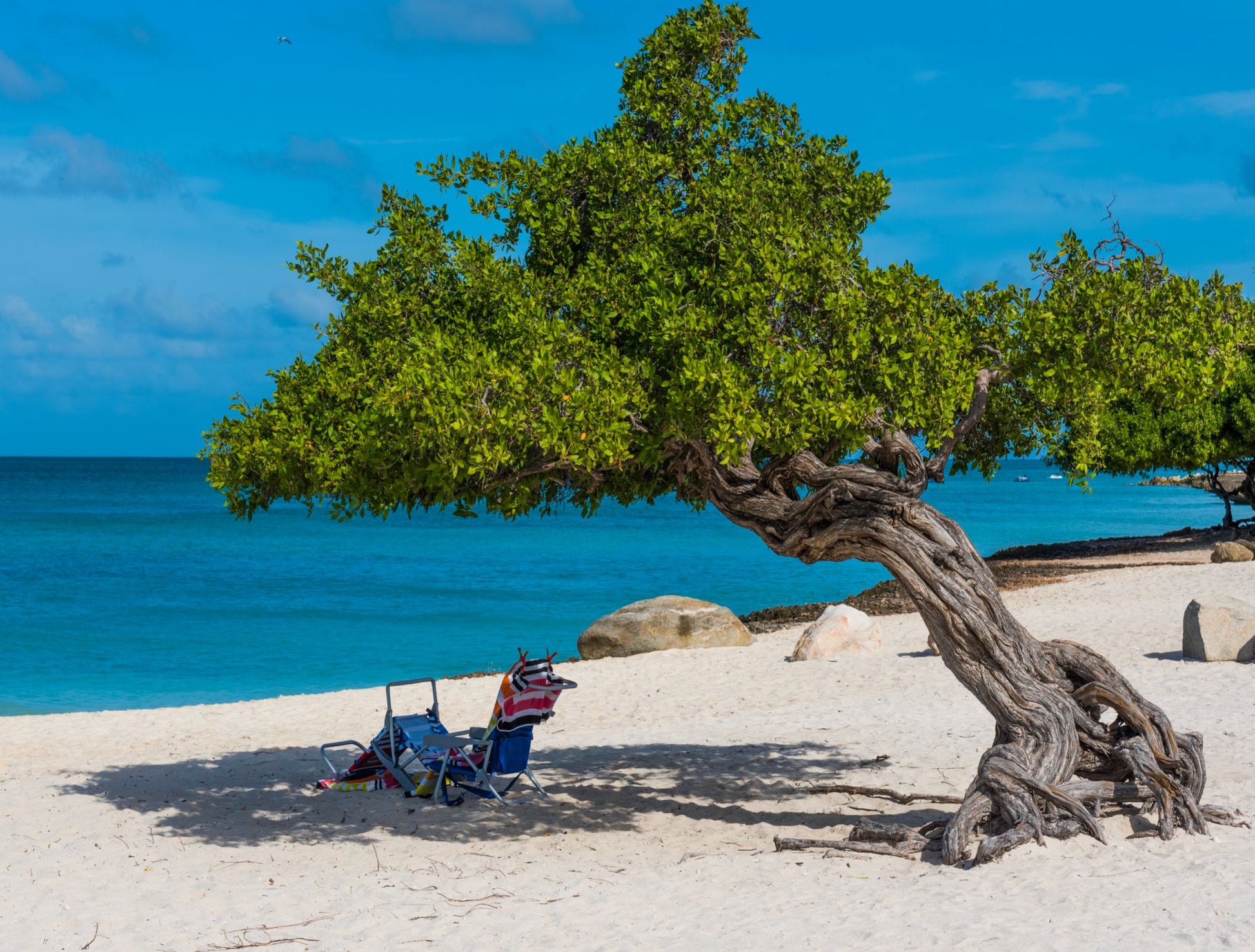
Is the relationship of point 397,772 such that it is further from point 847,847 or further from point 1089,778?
point 1089,778

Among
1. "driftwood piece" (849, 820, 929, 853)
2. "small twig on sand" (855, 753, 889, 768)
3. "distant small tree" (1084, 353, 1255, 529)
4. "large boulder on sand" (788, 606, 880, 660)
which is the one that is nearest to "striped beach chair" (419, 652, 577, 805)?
"driftwood piece" (849, 820, 929, 853)

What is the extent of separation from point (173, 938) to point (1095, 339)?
26.1 ft

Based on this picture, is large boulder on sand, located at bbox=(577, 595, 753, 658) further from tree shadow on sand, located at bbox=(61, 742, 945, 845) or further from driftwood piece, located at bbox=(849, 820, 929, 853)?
driftwood piece, located at bbox=(849, 820, 929, 853)

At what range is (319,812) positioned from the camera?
1090 cm

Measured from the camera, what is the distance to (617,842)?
31.8 feet

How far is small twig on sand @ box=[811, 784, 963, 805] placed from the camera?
33.9 feet

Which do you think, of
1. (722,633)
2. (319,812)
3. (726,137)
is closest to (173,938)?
(319,812)

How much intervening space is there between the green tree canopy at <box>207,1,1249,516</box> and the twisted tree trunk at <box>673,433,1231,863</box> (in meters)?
0.40

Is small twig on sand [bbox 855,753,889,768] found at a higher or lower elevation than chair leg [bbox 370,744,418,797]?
lower

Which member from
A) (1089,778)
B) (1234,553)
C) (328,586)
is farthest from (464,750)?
(328,586)

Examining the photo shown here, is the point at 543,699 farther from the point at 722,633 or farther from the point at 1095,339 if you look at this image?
the point at 722,633

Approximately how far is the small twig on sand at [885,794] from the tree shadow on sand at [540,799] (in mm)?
82

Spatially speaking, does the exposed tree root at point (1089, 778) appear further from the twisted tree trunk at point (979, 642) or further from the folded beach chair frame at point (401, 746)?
the folded beach chair frame at point (401, 746)

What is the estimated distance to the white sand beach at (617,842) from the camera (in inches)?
285
